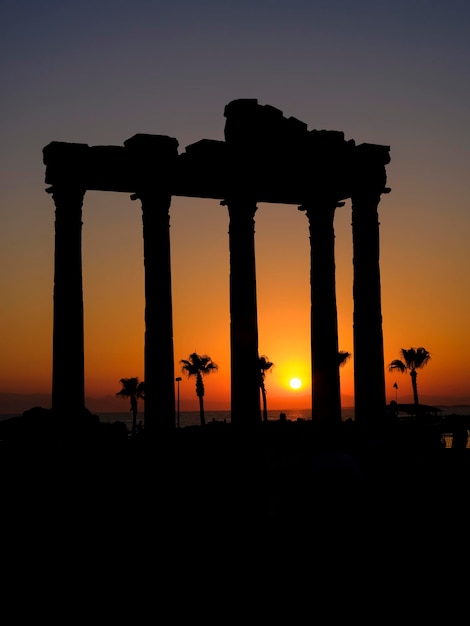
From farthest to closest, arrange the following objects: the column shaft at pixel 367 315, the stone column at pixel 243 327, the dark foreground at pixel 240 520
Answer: the column shaft at pixel 367 315 < the stone column at pixel 243 327 < the dark foreground at pixel 240 520

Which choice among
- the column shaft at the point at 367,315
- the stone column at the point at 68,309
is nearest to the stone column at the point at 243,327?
the column shaft at the point at 367,315

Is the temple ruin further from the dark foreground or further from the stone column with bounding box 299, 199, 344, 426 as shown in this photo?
the dark foreground

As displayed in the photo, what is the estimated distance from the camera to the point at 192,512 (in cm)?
3017

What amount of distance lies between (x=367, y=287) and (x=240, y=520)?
31820 millimetres

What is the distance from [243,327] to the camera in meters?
54.8

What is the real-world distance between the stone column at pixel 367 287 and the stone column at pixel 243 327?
6796 mm

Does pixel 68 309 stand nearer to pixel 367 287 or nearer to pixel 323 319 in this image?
pixel 323 319

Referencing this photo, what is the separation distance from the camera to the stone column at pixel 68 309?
51.5m

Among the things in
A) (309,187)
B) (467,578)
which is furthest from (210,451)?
(467,578)

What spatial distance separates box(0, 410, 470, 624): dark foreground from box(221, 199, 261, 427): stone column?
1318cm

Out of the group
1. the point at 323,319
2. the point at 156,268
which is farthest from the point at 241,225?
the point at 323,319

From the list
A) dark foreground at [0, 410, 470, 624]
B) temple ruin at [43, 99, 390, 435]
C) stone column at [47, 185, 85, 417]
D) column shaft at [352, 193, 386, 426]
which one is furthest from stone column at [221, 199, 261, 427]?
dark foreground at [0, 410, 470, 624]

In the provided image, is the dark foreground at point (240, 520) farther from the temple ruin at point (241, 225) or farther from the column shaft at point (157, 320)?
the temple ruin at point (241, 225)

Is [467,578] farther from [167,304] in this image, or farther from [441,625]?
[167,304]
